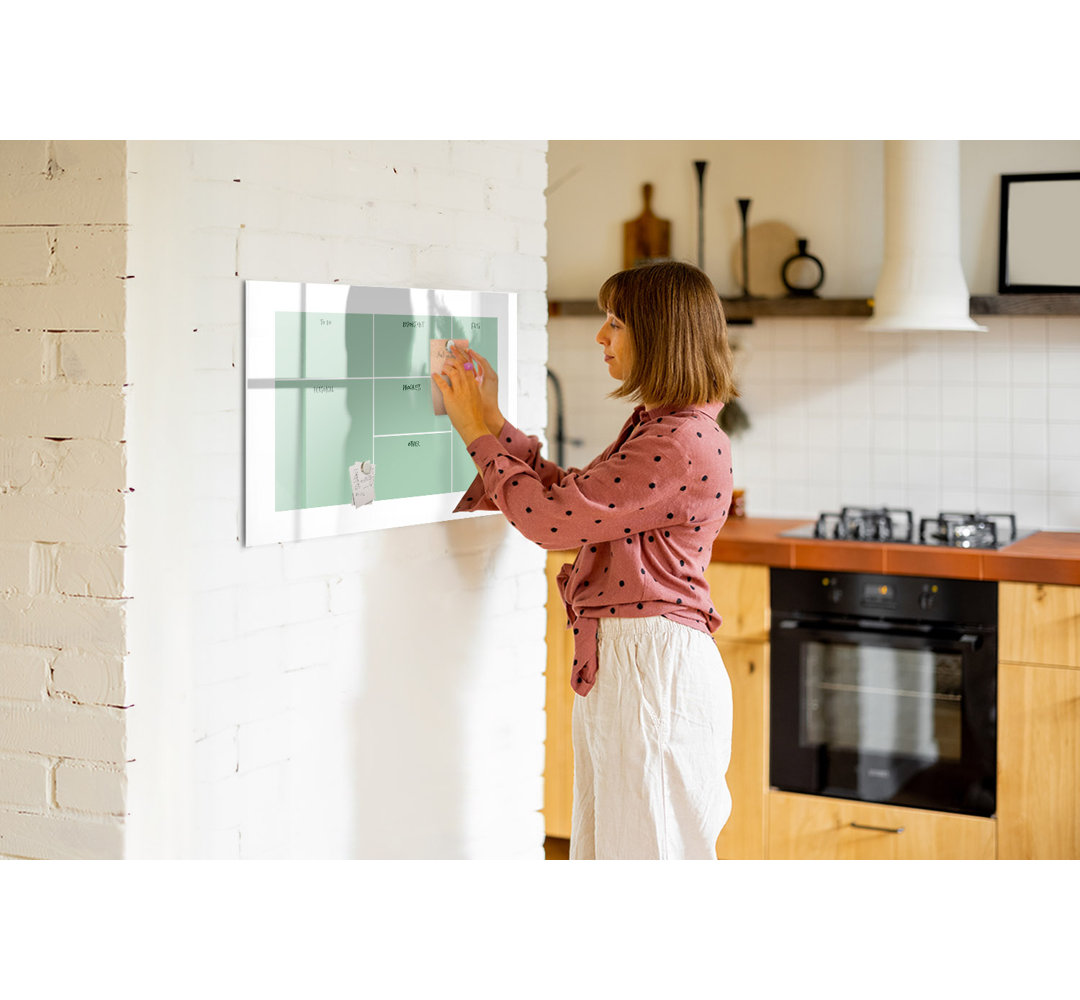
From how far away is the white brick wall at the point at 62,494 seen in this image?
182cm

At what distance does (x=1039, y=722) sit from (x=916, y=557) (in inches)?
19.5

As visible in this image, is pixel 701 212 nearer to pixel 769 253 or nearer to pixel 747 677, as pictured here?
pixel 769 253

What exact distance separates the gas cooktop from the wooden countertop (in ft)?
0.21

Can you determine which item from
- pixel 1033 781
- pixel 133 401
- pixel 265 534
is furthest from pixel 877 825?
pixel 133 401

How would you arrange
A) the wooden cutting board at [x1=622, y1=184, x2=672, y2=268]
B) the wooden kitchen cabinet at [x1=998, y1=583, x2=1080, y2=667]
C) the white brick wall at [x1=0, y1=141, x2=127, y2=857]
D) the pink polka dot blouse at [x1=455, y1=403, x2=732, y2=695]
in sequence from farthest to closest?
the wooden cutting board at [x1=622, y1=184, x2=672, y2=268], the wooden kitchen cabinet at [x1=998, y1=583, x2=1080, y2=667], the pink polka dot blouse at [x1=455, y1=403, x2=732, y2=695], the white brick wall at [x1=0, y1=141, x2=127, y2=857]

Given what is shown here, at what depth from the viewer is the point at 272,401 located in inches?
79.4

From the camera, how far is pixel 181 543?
191 centimetres

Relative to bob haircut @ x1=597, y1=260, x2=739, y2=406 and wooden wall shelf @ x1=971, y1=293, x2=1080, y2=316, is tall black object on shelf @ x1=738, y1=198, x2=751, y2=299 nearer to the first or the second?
wooden wall shelf @ x1=971, y1=293, x2=1080, y2=316

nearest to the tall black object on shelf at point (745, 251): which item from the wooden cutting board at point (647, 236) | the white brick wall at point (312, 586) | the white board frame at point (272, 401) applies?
the wooden cutting board at point (647, 236)

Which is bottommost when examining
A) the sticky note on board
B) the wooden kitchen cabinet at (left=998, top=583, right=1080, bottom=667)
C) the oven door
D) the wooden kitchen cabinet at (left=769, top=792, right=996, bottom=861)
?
the wooden kitchen cabinet at (left=769, top=792, right=996, bottom=861)

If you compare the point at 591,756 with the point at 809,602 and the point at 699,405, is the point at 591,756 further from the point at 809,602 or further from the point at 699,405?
the point at 809,602

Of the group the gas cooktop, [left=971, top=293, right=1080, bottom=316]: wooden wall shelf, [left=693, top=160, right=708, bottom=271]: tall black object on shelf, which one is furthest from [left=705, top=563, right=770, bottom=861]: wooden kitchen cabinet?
[left=693, top=160, right=708, bottom=271]: tall black object on shelf

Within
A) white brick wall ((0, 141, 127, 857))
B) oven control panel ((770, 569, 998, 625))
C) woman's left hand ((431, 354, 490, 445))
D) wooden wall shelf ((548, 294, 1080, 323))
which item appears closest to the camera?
white brick wall ((0, 141, 127, 857))

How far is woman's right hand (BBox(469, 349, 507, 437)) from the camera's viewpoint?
2334 mm
